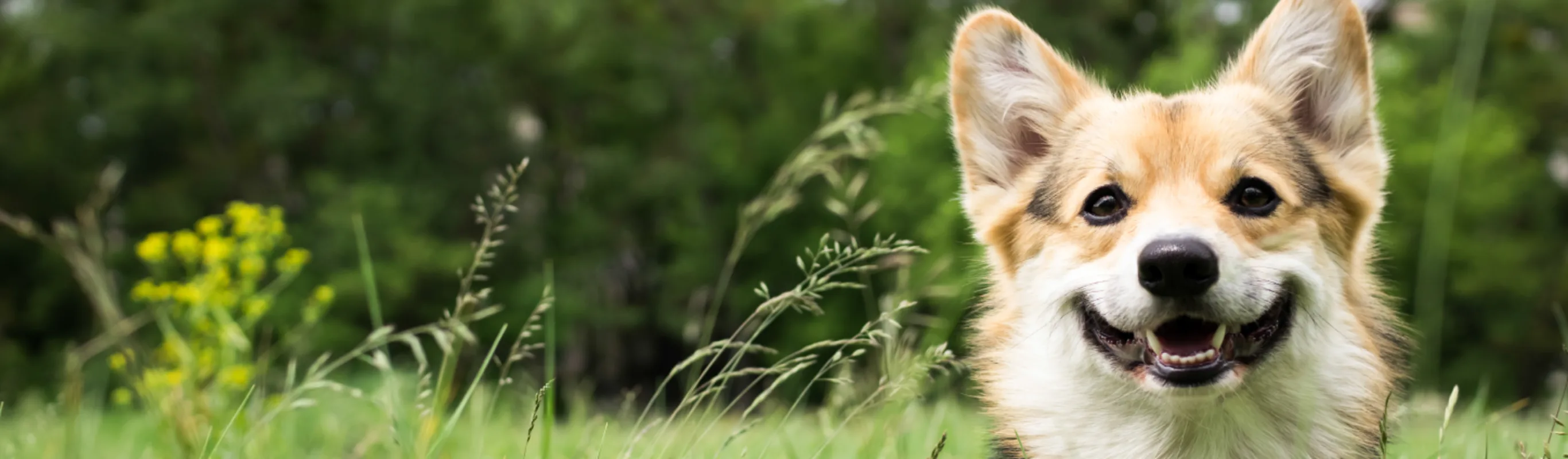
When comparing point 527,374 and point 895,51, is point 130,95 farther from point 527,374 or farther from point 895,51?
point 527,374

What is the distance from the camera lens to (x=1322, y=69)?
330 cm

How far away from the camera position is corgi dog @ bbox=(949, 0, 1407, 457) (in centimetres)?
266

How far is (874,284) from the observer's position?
921 inches

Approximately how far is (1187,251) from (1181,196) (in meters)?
0.40

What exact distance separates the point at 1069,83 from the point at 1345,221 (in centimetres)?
93

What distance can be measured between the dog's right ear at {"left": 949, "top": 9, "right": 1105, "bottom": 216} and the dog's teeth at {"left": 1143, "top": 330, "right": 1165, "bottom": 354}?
0.95m

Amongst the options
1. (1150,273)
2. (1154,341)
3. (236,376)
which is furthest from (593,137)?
(1150,273)

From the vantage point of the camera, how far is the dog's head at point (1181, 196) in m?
2.62

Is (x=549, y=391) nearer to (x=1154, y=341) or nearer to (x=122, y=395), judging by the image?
(x=1154, y=341)

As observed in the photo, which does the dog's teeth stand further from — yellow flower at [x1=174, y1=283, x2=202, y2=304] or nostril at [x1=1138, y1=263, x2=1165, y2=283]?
yellow flower at [x1=174, y1=283, x2=202, y2=304]

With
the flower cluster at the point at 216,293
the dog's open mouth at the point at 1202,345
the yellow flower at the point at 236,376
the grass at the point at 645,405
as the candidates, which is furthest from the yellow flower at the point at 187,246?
the dog's open mouth at the point at 1202,345

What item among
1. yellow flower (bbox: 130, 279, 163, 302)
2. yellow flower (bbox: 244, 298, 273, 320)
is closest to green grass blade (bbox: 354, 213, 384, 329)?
yellow flower (bbox: 244, 298, 273, 320)

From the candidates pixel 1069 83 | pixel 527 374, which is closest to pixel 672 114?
pixel 527 374

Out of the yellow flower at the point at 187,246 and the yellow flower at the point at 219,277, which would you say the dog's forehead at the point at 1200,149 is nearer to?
the yellow flower at the point at 219,277
